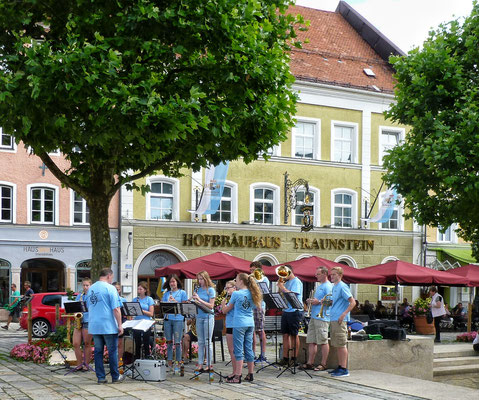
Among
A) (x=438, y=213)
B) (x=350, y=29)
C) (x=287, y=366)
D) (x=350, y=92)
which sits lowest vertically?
(x=287, y=366)

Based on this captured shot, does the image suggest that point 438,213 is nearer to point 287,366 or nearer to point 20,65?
point 287,366

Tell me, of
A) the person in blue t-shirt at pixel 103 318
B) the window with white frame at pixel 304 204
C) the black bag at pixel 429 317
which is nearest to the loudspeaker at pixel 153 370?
the person in blue t-shirt at pixel 103 318

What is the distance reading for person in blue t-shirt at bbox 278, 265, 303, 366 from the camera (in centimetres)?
1420

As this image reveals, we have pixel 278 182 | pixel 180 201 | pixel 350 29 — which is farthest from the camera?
pixel 350 29

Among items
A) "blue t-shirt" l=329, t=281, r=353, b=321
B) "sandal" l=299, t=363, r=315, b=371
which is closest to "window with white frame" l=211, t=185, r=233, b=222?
"sandal" l=299, t=363, r=315, b=371

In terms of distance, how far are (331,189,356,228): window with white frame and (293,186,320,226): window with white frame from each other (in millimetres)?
917

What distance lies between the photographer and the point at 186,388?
468 inches

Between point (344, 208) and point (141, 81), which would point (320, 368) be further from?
point (344, 208)

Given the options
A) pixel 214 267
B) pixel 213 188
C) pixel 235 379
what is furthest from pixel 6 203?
pixel 235 379

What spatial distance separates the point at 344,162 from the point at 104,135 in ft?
76.4

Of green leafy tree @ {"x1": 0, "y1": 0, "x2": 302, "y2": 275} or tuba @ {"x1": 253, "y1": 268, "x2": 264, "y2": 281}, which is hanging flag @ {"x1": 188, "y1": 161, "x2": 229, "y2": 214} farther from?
tuba @ {"x1": 253, "y1": 268, "x2": 264, "y2": 281}

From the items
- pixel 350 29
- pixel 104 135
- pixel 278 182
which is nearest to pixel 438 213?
pixel 278 182

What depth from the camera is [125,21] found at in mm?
13742

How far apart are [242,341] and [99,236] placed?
16.2ft
